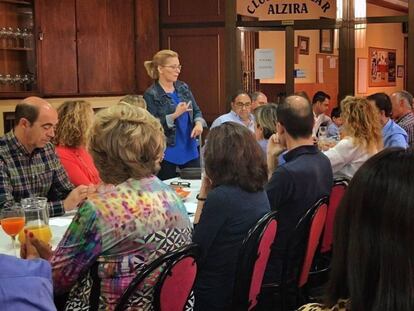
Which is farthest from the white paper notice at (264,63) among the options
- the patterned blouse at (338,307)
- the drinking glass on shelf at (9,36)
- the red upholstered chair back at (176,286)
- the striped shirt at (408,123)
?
the patterned blouse at (338,307)

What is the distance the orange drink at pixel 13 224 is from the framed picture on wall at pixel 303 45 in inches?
322

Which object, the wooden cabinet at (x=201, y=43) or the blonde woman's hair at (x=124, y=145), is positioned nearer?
the blonde woman's hair at (x=124, y=145)

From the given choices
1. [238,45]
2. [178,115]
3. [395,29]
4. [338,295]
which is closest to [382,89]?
[395,29]

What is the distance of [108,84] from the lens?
24.6 ft

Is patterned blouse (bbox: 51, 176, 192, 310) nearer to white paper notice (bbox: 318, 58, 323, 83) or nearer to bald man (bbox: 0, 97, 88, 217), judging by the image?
bald man (bbox: 0, 97, 88, 217)

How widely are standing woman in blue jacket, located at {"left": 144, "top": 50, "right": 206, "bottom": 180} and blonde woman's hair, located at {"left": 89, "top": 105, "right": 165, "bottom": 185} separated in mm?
3114

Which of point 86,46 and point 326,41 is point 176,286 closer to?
point 86,46

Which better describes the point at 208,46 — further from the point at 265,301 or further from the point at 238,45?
the point at 265,301

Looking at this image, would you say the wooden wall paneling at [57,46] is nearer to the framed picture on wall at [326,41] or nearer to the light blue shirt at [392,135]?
the light blue shirt at [392,135]

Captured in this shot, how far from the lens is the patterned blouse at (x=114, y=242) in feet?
6.72

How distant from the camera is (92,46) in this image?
7273 mm

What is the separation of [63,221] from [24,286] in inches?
74.3

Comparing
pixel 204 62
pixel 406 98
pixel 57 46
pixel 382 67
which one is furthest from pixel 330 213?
pixel 382 67

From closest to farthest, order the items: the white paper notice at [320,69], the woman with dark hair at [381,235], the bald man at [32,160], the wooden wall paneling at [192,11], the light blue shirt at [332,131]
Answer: the woman with dark hair at [381,235], the bald man at [32,160], the light blue shirt at [332,131], the wooden wall paneling at [192,11], the white paper notice at [320,69]
